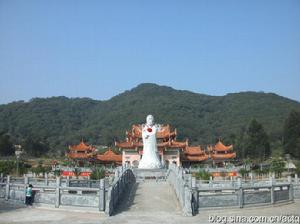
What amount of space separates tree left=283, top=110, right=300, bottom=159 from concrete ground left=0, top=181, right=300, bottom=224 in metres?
47.9

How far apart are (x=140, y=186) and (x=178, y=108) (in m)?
112

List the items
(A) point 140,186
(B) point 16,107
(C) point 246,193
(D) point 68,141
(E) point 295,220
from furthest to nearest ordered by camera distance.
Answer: (B) point 16,107
(D) point 68,141
(A) point 140,186
(C) point 246,193
(E) point 295,220

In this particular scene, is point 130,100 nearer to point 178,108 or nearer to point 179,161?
point 178,108

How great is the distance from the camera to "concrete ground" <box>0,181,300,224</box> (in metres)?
13.6

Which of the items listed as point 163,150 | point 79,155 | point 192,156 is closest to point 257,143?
point 192,156

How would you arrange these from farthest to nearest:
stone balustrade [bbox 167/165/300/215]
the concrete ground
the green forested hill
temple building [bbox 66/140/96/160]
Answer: the green forested hill
temple building [bbox 66/140/96/160]
stone balustrade [bbox 167/165/300/215]
the concrete ground

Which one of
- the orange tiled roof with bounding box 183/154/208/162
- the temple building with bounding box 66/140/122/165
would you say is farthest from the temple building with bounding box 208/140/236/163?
the temple building with bounding box 66/140/122/165

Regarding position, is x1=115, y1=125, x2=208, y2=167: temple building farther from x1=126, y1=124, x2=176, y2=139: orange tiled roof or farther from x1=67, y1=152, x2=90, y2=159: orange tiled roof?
x1=67, y1=152, x2=90, y2=159: orange tiled roof

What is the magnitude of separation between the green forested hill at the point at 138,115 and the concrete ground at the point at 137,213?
79.0 metres

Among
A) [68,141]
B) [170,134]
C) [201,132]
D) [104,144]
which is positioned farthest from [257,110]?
[170,134]

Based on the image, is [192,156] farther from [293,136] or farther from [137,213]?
[137,213]

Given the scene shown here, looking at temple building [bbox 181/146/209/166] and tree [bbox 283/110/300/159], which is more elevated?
tree [bbox 283/110/300/159]

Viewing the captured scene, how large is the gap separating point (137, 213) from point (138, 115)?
108 m

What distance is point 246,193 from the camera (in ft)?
→ 53.7
